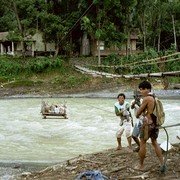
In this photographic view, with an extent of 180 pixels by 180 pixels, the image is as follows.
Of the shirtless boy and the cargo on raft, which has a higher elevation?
the shirtless boy

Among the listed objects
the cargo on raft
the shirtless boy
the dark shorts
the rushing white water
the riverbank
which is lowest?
the rushing white water

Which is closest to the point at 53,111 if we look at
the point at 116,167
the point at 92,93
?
the point at 116,167

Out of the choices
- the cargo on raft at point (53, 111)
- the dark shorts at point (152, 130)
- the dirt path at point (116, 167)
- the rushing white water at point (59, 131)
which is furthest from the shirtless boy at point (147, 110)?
the cargo on raft at point (53, 111)

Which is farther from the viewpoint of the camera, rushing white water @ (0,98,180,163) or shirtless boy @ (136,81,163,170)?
rushing white water @ (0,98,180,163)

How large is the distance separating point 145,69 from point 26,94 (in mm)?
8365

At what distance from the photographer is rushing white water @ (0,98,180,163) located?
534 inches

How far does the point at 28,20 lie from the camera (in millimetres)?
38125

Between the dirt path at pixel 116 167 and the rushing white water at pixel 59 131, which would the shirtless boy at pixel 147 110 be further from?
the rushing white water at pixel 59 131

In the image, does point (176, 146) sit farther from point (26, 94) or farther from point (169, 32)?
point (169, 32)

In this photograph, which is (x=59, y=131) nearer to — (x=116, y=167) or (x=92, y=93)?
(x=116, y=167)

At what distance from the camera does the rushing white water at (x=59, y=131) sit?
13552 millimetres

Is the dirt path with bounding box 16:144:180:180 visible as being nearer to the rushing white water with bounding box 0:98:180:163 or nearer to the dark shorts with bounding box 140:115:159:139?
the dark shorts with bounding box 140:115:159:139

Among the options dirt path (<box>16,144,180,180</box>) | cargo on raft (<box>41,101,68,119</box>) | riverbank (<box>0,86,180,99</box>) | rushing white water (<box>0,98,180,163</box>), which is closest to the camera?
dirt path (<box>16,144,180,180</box>)

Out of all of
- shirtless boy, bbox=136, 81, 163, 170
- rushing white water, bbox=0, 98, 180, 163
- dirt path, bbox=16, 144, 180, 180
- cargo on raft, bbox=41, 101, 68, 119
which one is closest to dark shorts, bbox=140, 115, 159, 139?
shirtless boy, bbox=136, 81, 163, 170
